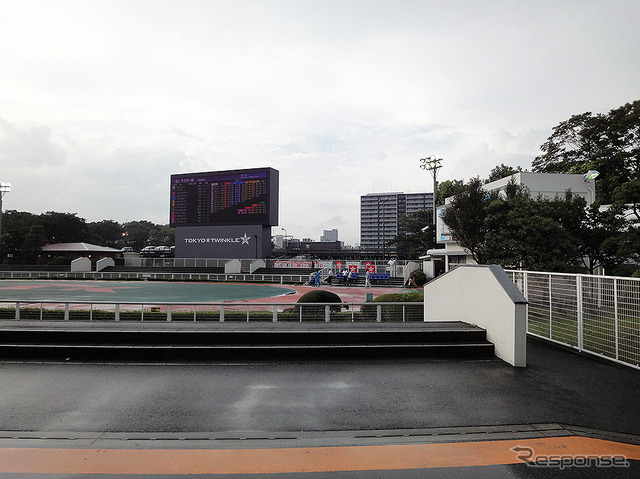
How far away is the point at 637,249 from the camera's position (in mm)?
14117

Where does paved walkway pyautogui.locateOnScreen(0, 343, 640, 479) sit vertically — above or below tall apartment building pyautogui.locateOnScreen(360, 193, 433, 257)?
below

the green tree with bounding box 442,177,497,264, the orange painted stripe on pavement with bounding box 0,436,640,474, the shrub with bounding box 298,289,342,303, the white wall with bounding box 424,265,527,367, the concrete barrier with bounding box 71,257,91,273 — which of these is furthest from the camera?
the concrete barrier with bounding box 71,257,91,273

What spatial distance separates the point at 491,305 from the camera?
7082 millimetres

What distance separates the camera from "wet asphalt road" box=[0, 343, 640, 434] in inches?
168

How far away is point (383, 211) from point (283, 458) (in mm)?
165405

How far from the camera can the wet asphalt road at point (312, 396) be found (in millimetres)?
4273

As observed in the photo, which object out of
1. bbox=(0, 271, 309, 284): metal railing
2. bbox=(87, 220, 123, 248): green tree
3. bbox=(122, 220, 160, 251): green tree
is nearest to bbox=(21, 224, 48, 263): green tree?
bbox=(0, 271, 309, 284): metal railing

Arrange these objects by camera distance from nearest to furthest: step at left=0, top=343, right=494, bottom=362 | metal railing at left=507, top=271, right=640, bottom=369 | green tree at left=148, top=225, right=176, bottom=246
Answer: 1. metal railing at left=507, top=271, right=640, bottom=369
2. step at left=0, top=343, right=494, bottom=362
3. green tree at left=148, top=225, right=176, bottom=246

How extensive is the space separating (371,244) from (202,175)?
124m

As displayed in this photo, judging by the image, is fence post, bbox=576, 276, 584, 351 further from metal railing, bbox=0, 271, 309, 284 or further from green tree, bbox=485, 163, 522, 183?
green tree, bbox=485, 163, 522, 183

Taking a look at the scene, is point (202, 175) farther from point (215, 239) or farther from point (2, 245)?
point (2, 245)

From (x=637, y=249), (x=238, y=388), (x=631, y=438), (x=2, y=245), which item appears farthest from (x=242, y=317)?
(x=2, y=245)

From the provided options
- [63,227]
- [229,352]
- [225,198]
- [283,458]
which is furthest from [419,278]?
[63,227]

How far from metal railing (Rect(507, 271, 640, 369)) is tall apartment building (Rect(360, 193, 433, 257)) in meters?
151
